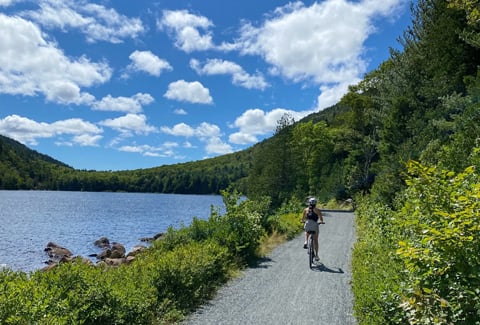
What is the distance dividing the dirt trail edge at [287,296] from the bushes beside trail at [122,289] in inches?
19.3

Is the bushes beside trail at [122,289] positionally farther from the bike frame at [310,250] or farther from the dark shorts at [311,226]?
the dark shorts at [311,226]

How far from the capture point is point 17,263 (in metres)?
23.7

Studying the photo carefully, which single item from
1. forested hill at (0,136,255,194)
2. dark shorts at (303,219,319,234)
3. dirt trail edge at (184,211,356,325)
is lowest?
dirt trail edge at (184,211,356,325)

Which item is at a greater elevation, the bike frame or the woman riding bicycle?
the woman riding bicycle

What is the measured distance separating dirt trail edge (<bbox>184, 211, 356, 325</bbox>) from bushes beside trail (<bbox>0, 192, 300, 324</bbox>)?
1.61 feet

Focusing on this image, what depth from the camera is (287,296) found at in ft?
27.1

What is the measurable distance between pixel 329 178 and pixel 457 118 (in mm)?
37905

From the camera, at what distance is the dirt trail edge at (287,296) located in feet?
22.7

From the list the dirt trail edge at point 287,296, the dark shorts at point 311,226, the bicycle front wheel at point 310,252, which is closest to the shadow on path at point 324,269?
the dirt trail edge at point 287,296

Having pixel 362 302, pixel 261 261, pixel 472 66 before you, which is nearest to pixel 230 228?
pixel 261 261

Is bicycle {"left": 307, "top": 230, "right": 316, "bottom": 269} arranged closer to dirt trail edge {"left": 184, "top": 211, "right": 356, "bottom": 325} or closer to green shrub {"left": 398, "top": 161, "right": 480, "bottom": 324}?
dirt trail edge {"left": 184, "top": 211, "right": 356, "bottom": 325}

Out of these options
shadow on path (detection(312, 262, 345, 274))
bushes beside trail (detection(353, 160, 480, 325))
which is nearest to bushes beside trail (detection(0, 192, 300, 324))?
shadow on path (detection(312, 262, 345, 274))

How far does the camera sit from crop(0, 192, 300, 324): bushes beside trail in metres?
5.07

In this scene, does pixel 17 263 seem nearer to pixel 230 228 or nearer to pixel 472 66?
pixel 230 228
